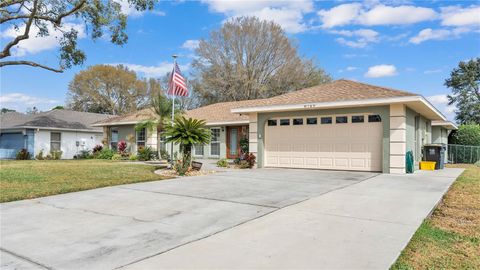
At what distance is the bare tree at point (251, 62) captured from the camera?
35344mm

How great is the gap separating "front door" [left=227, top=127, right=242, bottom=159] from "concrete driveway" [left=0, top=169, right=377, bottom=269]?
1052 centimetres

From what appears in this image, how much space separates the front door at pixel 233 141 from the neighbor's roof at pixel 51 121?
1288cm

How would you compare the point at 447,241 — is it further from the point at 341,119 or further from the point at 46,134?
the point at 46,134

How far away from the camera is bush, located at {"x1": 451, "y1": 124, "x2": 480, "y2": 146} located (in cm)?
2245

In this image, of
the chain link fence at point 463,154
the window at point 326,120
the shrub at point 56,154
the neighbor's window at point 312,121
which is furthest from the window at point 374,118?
the shrub at point 56,154

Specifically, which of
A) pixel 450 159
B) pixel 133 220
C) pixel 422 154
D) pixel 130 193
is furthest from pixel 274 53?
pixel 133 220

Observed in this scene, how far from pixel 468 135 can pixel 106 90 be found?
40.0 meters

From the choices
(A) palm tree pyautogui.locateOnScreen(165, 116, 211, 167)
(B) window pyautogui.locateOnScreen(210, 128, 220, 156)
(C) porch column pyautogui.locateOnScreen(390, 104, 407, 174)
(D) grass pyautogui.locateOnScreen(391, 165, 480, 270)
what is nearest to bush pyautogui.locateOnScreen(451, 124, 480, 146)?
(C) porch column pyautogui.locateOnScreen(390, 104, 407, 174)

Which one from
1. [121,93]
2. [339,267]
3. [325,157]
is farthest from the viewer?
[121,93]

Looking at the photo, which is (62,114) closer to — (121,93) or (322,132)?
(121,93)

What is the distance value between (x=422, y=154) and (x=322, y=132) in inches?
242

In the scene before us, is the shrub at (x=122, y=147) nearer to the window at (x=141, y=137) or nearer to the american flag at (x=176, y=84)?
the window at (x=141, y=137)

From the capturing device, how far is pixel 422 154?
16500mm

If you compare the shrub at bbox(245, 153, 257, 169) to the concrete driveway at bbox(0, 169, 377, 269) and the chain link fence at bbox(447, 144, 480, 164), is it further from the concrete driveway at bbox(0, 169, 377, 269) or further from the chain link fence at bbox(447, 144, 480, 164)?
the chain link fence at bbox(447, 144, 480, 164)
